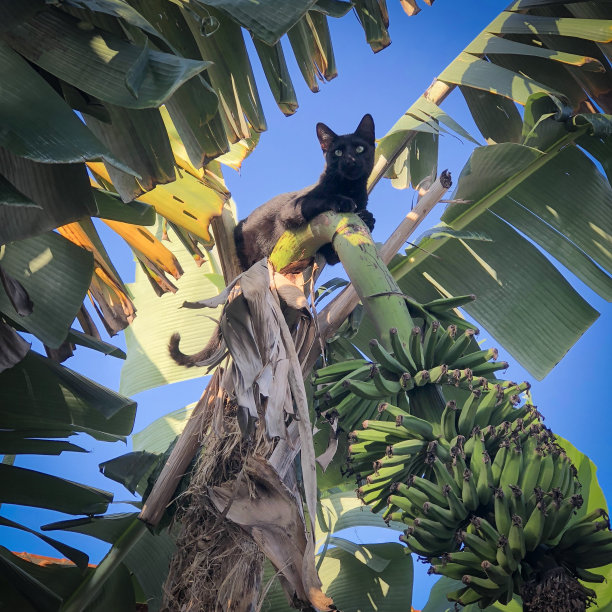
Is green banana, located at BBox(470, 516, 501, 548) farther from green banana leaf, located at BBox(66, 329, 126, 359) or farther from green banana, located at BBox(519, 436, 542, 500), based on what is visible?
green banana leaf, located at BBox(66, 329, 126, 359)

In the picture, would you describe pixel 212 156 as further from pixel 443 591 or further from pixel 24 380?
pixel 443 591

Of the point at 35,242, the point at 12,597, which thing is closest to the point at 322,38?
the point at 35,242

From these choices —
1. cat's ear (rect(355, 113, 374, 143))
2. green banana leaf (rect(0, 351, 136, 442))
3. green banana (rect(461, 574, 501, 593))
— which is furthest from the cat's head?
green banana (rect(461, 574, 501, 593))

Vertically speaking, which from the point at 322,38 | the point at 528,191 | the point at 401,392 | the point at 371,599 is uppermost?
the point at 322,38

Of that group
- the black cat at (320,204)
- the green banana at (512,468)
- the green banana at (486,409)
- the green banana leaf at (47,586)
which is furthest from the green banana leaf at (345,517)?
the green banana at (512,468)

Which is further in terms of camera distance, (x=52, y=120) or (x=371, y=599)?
(x=371, y=599)

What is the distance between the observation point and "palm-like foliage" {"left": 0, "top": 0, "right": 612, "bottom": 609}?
1295 mm

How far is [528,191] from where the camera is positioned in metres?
2.16

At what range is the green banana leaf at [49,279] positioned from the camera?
168 cm

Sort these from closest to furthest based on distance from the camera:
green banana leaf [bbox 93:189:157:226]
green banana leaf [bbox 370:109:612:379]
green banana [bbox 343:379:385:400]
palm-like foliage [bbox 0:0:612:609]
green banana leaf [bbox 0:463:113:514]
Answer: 1. palm-like foliage [bbox 0:0:612:609]
2. green banana [bbox 343:379:385:400]
3. green banana leaf [bbox 93:189:157:226]
4. green banana leaf [bbox 0:463:113:514]
5. green banana leaf [bbox 370:109:612:379]

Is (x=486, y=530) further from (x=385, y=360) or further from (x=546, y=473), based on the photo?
(x=385, y=360)

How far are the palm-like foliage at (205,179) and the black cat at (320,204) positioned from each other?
81 mm

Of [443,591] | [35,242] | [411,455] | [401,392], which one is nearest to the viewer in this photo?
[411,455]

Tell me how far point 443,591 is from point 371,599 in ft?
1.32
